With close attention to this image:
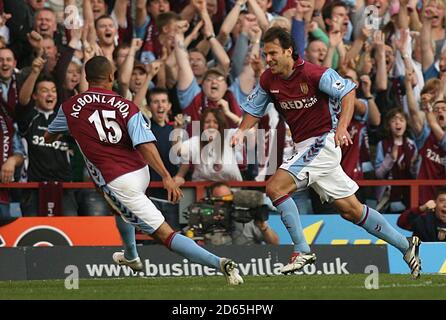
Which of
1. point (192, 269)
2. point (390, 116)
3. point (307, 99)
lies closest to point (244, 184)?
point (192, 269)

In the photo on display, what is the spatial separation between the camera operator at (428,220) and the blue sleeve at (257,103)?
4178mm

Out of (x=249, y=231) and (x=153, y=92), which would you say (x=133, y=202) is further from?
(x=153, y=92)

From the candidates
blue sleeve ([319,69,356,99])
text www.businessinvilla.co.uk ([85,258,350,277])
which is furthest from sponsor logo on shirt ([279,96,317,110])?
text www.businessinvilla.co.uk ([85,258,350,277])

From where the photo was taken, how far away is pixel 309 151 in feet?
42.3

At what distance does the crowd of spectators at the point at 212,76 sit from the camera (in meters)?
17.1

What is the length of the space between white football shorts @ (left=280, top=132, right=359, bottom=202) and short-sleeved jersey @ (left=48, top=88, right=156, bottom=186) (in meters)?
1.74

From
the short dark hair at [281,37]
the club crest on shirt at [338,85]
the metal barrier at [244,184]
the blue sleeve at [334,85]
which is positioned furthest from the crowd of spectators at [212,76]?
the club crest on shirt at [338,85]

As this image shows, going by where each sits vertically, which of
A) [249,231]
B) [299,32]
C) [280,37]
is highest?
[299,32]

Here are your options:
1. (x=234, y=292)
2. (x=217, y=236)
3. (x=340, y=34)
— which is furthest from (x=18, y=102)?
(x=234, y=292)

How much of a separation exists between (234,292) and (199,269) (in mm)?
4796

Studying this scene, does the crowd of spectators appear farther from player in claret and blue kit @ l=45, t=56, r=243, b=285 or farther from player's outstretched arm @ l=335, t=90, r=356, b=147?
player in claret and blue kit @ l=45, t=56, r=243, b=285

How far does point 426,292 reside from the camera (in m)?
11.2

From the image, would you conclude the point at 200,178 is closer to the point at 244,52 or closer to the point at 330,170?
the point at 244,52

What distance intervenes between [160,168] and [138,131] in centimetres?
46
